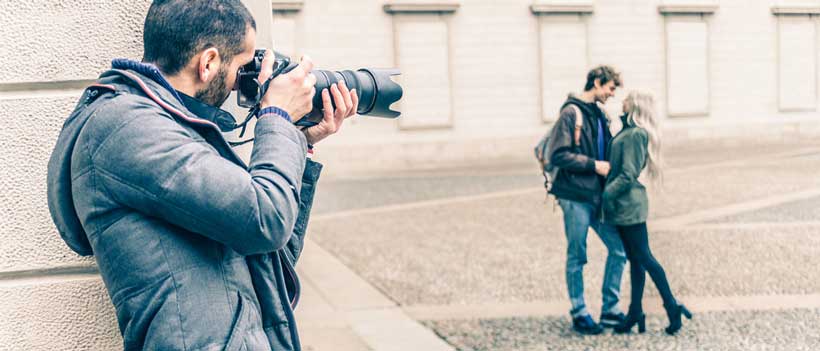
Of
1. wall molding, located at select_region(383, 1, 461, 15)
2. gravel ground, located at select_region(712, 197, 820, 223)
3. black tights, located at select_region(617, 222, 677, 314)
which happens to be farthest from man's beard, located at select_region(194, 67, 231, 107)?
wall molding, located at select_region(383, 1, 461, 15)

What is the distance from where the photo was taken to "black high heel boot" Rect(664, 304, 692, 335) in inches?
193

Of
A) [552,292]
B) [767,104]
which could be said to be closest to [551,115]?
[767,104]

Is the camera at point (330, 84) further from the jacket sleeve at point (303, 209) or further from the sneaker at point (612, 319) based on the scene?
the sneaker at point (612, 319)

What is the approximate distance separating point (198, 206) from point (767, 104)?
80.4ft

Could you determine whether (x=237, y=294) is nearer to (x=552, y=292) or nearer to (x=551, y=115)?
(x=552, y=292)

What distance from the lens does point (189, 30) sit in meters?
1.51

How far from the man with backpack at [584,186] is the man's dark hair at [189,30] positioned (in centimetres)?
369

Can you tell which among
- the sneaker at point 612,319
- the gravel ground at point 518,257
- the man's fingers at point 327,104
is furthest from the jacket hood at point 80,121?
the gravel ground at point 518,257

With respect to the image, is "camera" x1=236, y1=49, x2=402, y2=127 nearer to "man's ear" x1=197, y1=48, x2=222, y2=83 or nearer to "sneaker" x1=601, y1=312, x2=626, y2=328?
"man's ear" x1=197, y1=48, x2=222, y2=83

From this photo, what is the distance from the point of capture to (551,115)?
20953mm

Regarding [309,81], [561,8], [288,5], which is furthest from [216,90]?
[561,8]

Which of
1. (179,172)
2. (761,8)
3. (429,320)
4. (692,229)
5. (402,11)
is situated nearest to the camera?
(179,172)

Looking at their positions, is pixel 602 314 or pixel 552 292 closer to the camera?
pixel 602 314

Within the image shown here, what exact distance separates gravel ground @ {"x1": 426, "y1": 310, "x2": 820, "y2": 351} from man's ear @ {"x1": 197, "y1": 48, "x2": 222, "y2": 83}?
3.53m
